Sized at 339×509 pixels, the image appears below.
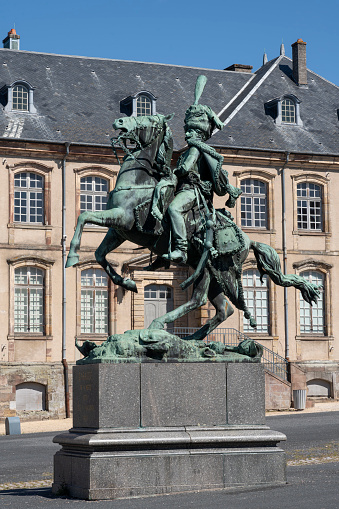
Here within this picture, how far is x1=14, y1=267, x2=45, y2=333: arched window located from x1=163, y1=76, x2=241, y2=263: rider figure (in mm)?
20214

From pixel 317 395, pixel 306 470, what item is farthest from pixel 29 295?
pixel 306 470

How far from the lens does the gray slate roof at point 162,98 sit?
1297 inches

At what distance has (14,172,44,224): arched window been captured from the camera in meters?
31.8

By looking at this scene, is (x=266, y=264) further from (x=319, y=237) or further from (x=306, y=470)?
(x=319, y=237)

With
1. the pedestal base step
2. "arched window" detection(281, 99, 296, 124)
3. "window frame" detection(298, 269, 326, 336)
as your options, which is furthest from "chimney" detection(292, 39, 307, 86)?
the pedestal base step

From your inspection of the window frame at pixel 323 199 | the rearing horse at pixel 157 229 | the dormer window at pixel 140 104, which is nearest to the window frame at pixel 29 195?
the dormer window at pixel 140 104

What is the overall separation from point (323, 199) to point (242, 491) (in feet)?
85.4

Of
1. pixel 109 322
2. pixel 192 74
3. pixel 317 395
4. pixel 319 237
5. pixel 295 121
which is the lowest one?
pixel 317 395

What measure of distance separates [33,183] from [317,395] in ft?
40.2

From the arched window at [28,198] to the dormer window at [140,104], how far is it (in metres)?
4.63

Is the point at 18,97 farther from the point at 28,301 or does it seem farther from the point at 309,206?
the point at 309,206

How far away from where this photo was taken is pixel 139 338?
33.8 feet

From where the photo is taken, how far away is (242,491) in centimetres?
971

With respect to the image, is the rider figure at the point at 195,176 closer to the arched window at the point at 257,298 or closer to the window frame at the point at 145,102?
the arched window at the point at 257,298
